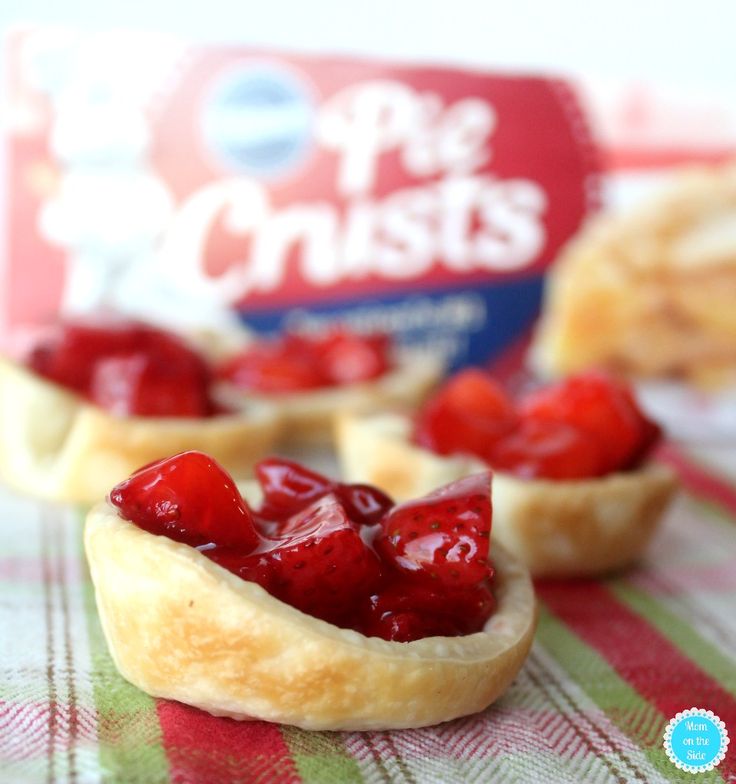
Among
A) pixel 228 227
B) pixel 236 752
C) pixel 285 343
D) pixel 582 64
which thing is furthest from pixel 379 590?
pixel 582 64

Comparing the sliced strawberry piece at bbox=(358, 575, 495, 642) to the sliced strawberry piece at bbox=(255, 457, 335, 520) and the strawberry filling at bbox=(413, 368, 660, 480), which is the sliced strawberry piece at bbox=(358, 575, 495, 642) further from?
the strawberry filling at bbox=(413, 368, 660, 480)

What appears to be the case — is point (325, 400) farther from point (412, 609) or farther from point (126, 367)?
point (412, 609)

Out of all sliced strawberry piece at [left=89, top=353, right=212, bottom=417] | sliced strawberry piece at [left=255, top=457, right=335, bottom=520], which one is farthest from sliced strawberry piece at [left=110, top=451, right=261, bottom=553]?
sliced strawberry piece at [left=89, top=353, right=212, bottom=417]

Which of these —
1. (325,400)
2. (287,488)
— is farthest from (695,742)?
(325,400)

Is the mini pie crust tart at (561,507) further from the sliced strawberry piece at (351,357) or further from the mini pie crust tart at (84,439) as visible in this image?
the sliced strawberry piece at (351,357)

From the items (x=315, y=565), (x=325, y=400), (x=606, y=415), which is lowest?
(x=325, y=400)

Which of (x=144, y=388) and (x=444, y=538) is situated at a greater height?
(x=444, y=538)

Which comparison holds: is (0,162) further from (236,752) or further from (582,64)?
(236,752)
